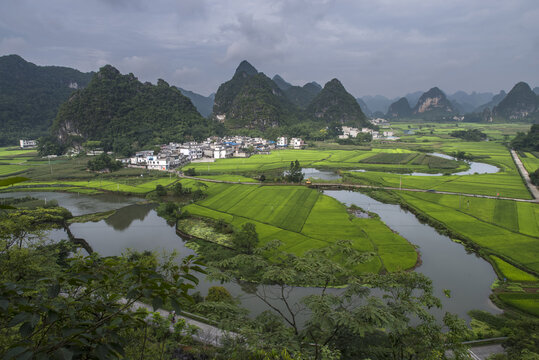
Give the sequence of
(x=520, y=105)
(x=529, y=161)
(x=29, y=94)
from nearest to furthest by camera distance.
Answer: (x=529, y=161) < (x=29, y=94) < (x=520, y=105)

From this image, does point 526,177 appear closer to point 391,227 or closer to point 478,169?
point 478,169

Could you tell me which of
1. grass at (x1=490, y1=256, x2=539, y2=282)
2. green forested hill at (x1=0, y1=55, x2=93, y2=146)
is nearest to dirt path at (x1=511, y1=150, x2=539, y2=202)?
grass at (x1=490, y1=256, x2=539, y2=282)

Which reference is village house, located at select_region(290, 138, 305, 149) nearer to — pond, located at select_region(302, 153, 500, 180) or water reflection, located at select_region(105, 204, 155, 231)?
pond, located at select_region(302, 153, 500, 180)

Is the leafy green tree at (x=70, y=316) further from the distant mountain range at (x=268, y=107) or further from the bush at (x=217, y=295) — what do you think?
the distant mountain range at (x=268, y=107)

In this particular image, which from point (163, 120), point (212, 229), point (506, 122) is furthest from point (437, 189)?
point (506, 122)

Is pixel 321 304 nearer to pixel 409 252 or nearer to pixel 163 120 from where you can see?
pixel 409 252

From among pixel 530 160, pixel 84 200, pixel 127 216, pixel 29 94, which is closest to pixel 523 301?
pixel 127 216
